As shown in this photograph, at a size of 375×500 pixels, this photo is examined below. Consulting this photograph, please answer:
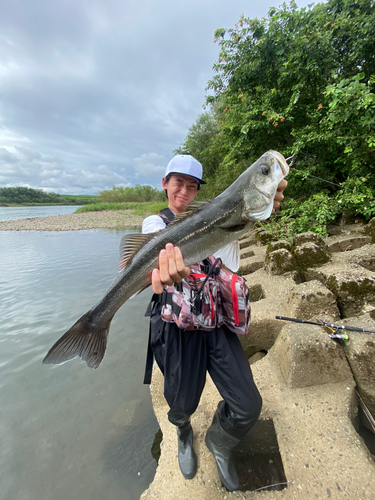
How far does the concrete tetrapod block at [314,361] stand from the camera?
7.40ft

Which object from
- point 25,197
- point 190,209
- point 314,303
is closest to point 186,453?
point 314,303

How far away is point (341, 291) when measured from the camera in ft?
9.34

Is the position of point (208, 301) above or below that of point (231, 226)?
below

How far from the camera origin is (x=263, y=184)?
68.1 inches

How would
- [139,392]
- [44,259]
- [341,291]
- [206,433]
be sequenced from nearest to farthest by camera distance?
[206,433]
[341,291]
[139,392]
[44,259]

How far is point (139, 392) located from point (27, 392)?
1.98 meters

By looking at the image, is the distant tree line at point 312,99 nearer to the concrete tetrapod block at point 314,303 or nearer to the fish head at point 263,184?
the concrete tetrapod block at point 314,303

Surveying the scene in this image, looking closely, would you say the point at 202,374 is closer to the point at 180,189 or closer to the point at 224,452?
the point at 224,452

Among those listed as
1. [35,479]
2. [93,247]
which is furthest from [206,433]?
[93,247]

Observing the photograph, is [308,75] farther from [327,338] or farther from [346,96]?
[327,338]

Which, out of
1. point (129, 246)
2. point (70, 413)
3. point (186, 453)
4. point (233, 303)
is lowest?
point (70, 413)

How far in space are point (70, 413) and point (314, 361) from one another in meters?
3.62

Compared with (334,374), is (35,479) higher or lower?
lower

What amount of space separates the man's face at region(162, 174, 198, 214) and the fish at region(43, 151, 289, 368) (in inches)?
17.9
